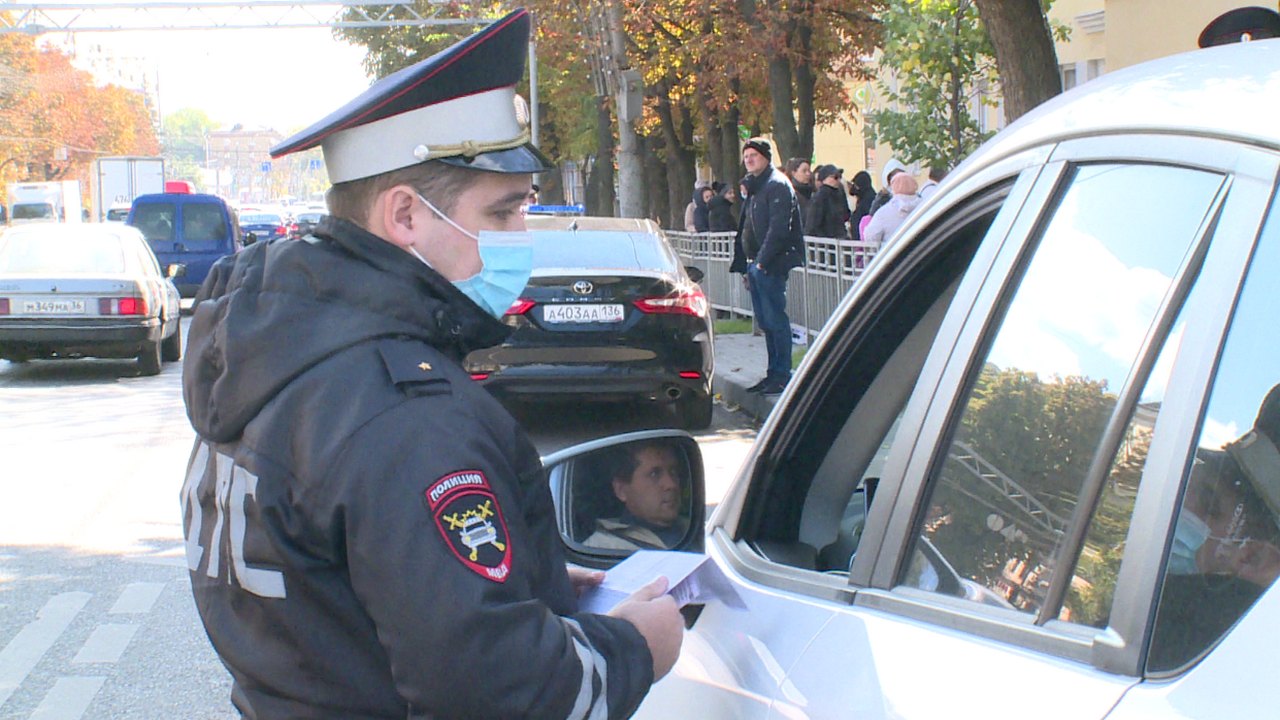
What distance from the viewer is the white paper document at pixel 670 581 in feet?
6.77

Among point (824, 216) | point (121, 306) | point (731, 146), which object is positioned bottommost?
point (121, 306)

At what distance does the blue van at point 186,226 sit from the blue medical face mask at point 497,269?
81.2 ft

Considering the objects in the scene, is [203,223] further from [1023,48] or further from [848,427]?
[848,427]

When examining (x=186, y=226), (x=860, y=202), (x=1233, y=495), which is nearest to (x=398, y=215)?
(x=1233, y=495)

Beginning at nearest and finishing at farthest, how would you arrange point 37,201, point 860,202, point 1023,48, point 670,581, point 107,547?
point 670,581
point 107,547
point 1023,48
point 860,202
point 37,201

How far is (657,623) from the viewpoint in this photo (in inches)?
75.7

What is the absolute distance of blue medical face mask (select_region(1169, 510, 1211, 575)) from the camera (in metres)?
1.33

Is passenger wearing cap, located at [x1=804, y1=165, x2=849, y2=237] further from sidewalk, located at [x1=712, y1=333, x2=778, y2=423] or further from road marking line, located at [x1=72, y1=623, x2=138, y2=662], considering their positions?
road marking line, located at [x1=72, y1=623, x2=138, y2=662]

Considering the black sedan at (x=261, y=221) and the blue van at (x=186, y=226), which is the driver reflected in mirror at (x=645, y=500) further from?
the black sedan at (x=261, y=221)

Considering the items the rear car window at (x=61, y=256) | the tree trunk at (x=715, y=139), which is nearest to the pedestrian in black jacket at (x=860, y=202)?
the rear car window at (x=61, y=256)

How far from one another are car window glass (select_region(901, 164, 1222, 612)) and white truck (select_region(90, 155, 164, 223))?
5118cm

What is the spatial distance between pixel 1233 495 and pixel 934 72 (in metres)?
13.5

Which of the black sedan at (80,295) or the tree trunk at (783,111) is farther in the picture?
the tree trunk at (783,111)

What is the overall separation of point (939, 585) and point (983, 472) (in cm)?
15
